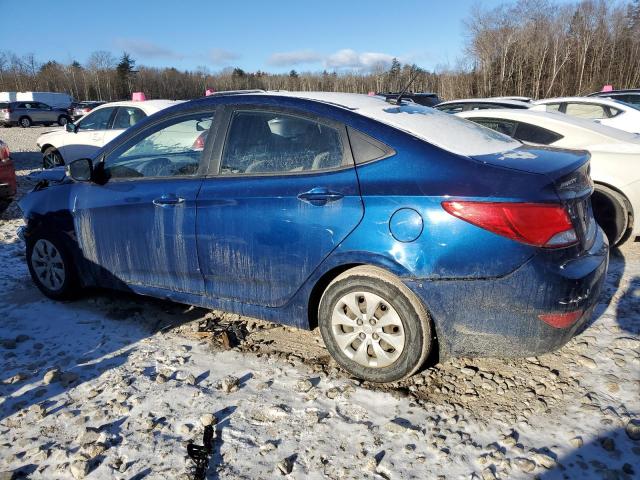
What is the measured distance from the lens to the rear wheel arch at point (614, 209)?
A: 15.5 ft

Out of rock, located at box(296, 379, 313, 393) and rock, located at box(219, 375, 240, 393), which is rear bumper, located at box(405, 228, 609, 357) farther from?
rock, located at box(219, 375, 240, 393)

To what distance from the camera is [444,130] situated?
9.69 feet

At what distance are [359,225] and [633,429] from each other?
168 cm

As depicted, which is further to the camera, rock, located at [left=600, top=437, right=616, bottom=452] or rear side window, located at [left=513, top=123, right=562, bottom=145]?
rear side window, located at [left=513, top=123, right=562, bottom=145]

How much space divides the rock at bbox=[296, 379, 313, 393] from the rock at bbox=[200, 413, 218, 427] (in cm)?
51

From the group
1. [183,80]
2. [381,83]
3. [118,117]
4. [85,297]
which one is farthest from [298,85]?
[85,297]

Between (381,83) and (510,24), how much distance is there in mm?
15827

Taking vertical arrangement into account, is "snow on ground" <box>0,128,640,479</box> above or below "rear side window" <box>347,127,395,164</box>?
below

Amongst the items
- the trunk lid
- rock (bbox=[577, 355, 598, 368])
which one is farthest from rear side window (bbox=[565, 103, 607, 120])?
rock (bbox=[577, 355, 598, 368])

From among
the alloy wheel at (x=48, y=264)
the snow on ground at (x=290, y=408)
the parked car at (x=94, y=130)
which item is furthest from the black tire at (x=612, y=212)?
the parked car at (x=94, y=130)

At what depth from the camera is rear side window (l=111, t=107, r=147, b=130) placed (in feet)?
28.7

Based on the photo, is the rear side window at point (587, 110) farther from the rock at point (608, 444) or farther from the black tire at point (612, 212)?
the rock at point (608, 444)

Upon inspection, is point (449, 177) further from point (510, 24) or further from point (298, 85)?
point (298, 85)

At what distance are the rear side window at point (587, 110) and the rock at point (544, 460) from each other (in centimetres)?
931
